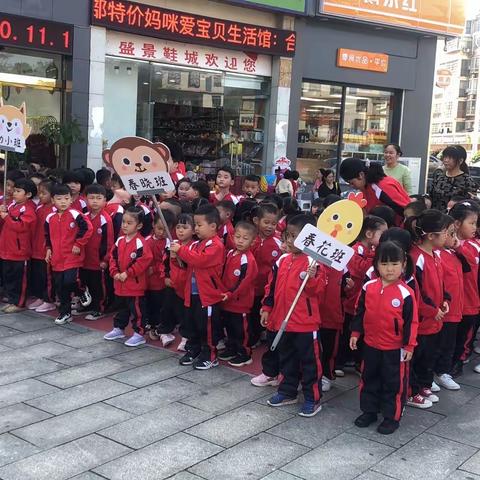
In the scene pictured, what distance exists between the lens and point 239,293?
5.02 m

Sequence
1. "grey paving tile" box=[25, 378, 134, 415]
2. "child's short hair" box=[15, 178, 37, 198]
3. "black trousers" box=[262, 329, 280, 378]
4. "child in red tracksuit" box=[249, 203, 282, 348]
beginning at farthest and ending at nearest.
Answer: "child's short hair" box=[15, 178, 37, 198] → "child in red tracksuit" box=[249, 203, 282, 348] → "black trousers" box=[262, 329, 280, 378] → "grey paving tile" box=[25, 378, 134, 415]

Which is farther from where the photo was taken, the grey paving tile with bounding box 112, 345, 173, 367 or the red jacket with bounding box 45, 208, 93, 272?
the red jacket with bounding box 45, 208, 93, 272

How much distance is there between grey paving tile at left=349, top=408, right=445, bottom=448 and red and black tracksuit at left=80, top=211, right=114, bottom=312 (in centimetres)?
322

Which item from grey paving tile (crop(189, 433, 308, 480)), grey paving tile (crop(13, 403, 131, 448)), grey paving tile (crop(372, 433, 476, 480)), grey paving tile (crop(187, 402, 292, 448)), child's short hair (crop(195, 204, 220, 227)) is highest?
child's short hair (crop(195, 204, 220, 227))

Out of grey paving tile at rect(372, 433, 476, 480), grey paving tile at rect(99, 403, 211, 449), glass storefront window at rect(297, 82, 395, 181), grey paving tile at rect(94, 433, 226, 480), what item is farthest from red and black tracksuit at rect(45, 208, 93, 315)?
glass storefront window at rect(297, 82, 395, 181)

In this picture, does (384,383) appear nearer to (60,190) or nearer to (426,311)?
(426,311)

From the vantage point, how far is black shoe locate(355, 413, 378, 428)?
4086mm

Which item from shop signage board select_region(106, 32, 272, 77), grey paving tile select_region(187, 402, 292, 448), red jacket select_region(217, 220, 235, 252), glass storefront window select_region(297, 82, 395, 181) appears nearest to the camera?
grey paving tile select_region(187, 402, 292, 448)

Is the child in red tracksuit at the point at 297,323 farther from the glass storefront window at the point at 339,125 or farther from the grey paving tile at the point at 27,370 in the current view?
the glass storefront window at the point at 339,125

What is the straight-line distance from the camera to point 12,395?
14.3 feet

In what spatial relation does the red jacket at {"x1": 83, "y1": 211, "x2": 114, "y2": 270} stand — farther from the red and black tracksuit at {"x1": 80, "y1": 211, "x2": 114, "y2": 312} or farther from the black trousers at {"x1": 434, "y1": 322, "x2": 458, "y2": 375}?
the black trousers at {"x1": 434, "y1": 322, "x2": 458, "y2": 375}

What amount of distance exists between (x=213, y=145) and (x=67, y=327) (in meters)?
7.60

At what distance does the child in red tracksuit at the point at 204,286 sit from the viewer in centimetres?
492

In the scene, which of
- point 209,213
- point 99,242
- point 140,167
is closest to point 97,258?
point 99,242
